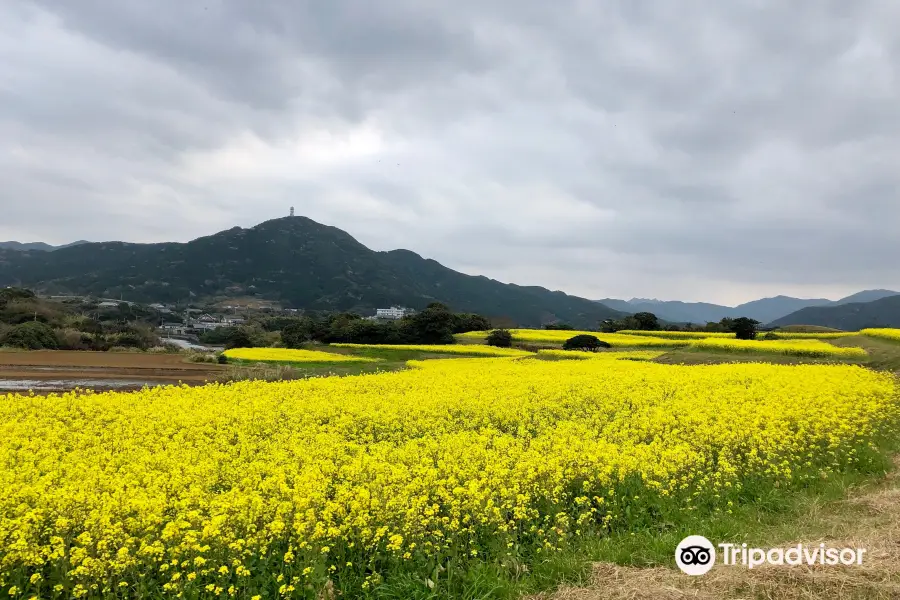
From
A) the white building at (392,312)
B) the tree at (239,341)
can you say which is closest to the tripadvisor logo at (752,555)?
the tree at (239,341)

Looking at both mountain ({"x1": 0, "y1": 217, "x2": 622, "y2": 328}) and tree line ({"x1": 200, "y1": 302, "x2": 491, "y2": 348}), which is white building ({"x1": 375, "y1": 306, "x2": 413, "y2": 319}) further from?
tree line ({"x1": 200, "y1": 302, "x2": 491, "y2": 348})

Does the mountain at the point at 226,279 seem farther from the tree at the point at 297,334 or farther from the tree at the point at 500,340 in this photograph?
the tree at the point at 500,340

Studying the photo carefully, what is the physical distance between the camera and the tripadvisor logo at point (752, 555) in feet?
16.0

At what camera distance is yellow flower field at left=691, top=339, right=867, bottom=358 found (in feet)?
90.6

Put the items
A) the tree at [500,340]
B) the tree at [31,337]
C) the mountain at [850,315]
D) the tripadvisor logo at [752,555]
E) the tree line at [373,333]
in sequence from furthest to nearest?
the mountain at [850,315] < the tree line at [373,333] < the tree at [500,340] < the tree at [31,337] < the tripadvisor logo at [752,555]

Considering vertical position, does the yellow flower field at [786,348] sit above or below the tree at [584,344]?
above

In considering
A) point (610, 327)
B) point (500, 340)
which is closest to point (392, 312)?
point (610, 327)

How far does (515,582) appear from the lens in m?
5.00

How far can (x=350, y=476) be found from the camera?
21.4 feet

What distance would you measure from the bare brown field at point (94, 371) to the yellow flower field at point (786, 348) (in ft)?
95.0

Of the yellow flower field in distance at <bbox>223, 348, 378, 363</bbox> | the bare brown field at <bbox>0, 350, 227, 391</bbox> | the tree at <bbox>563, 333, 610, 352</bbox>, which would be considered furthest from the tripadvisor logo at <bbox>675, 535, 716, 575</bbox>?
the tree at <bbox>563, 333, 610, 352</bbox>

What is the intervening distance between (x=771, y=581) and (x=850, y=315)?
212070 millimetres

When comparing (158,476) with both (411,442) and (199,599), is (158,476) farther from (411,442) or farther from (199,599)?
(411,442)

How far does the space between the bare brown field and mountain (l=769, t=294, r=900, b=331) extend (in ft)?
574
